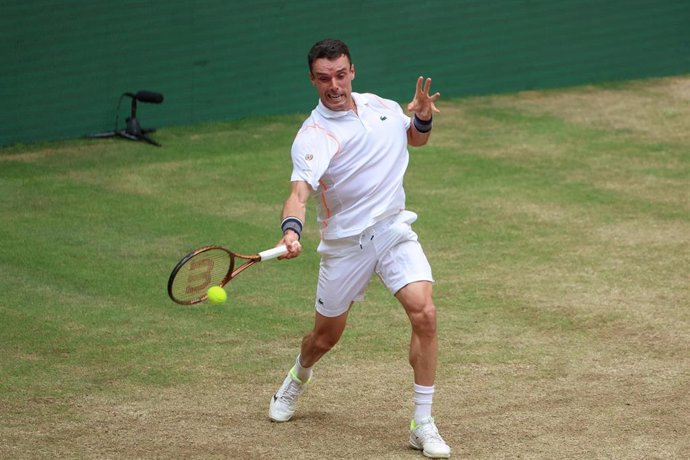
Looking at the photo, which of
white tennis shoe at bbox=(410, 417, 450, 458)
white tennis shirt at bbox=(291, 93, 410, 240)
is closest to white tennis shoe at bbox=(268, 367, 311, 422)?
white tennis shoe at bbox=(410, 417, 450, 458)

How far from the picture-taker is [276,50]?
16.8 metres

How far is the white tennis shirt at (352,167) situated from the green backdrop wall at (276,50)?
8.86m

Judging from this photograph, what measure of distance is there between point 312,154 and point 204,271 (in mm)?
894

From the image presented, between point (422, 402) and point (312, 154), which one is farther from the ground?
point (312, 154)

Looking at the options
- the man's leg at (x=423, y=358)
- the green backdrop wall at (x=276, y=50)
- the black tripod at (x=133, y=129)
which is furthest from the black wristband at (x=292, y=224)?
the green backdrop wall at (x=276, y=50)

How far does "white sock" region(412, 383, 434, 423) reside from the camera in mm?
7133

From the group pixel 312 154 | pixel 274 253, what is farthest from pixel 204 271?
pixel 312 154

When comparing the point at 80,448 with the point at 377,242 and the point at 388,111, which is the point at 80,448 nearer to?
the point at 377,242

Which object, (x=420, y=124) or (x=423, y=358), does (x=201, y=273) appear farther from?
(x=420, y=124)

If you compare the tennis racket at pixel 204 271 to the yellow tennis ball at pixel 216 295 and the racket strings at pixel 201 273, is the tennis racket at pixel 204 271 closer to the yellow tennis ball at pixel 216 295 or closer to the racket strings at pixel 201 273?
the racket strings at pixel 201 273

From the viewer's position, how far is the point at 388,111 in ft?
24.6

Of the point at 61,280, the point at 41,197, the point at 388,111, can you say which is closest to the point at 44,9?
the point at 41,197

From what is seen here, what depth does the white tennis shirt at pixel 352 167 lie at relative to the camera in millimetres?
7203

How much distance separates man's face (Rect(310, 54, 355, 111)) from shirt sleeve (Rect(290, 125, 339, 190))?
0.19 meters
